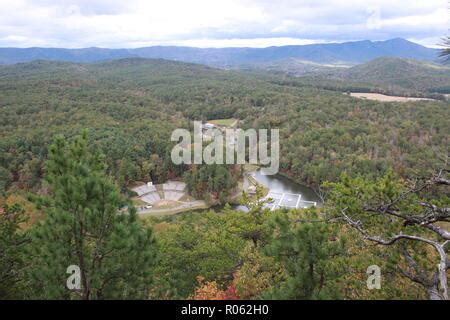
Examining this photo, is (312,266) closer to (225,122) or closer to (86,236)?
(86,236)

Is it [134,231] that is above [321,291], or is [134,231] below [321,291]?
above

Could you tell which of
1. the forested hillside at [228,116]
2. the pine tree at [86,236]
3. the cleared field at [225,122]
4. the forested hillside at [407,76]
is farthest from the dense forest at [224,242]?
the forested hillside at [407,76]

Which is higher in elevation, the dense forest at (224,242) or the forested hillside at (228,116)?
the dense forest at (224,242)

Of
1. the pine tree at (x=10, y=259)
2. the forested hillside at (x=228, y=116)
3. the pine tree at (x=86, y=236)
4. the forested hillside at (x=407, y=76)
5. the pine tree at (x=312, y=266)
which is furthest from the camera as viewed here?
the forested hillside at (x=407, y=76)

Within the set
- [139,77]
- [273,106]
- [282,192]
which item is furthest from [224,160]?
[139,77]

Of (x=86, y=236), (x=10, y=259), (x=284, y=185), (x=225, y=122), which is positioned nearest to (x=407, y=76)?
(x=225, y=122)

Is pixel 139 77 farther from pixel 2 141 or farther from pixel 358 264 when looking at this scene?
pixel 358 264

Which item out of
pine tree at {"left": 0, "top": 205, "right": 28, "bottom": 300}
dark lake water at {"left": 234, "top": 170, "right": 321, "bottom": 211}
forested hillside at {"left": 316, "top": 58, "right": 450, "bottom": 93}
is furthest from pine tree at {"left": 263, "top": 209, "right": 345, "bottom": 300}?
forested hillside at {"left": 316, "top": 58, "right": 450, "bottom": 93}

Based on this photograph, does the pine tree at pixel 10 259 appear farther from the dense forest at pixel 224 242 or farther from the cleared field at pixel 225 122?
the cleared field at pixel 225 122
